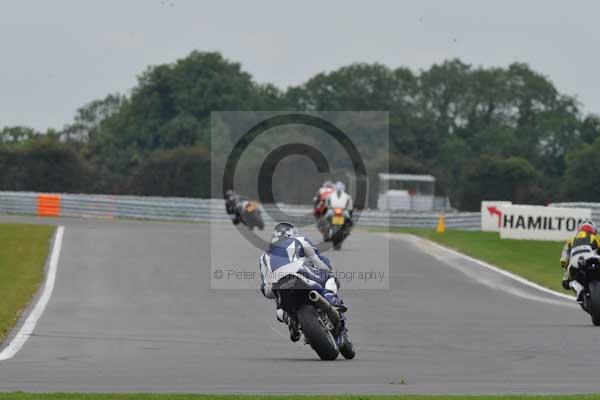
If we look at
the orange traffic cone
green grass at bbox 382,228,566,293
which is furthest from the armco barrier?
green grass at bbox 382,228,566,293

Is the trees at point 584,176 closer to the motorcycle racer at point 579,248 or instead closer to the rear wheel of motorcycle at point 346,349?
the motorcycle racer at point 579,248

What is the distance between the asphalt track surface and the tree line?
44854 mm

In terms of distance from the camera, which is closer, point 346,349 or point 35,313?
point 346,349

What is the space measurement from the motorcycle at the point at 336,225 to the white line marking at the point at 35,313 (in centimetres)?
591

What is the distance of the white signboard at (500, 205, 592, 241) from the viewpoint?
120 ft

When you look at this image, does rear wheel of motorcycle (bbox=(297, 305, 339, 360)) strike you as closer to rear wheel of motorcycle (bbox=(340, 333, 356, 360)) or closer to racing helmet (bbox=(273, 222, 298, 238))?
rear wheel of motorcycle (bbox=(340, 333, 356, 360))

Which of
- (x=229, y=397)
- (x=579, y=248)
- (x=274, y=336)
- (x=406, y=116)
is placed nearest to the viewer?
(x=229, y=397)

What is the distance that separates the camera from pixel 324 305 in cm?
1455

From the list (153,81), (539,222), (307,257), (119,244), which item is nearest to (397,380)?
(307,257)

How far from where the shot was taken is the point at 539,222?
3706 cm

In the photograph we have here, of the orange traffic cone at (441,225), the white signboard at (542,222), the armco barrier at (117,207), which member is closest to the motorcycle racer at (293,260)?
the white signboard at (542,222)

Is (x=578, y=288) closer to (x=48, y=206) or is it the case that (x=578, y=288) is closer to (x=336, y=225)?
(x=336, y=225)

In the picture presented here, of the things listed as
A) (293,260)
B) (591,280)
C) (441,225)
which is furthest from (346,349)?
(441,225)

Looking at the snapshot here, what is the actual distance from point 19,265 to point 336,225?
6.94 meters
